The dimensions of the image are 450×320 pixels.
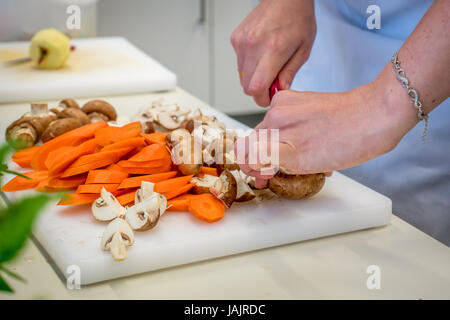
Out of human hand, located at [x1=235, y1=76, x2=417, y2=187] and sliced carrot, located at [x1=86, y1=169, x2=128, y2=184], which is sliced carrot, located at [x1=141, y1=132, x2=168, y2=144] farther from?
human hand, located at [x1=235, y1=76, x2=417, y2=187]

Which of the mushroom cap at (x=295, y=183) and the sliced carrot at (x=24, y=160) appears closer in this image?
the mushroom cap at (x=295, y=183)

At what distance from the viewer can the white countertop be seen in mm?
880

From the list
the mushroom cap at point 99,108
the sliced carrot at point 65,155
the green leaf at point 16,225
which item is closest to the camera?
the green leaf at point 16,225

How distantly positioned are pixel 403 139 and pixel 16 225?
1.17 meters

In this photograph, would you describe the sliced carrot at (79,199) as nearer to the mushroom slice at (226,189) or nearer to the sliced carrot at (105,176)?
the sliced carrot at (105,176)

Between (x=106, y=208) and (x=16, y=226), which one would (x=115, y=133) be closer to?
(x=106, y=208)

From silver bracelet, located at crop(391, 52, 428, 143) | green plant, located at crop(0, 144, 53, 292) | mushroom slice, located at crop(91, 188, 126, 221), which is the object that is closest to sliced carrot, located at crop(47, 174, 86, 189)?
mushroom slice, located at crop(91, 188, 126, 221)

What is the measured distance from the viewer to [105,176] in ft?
3.62

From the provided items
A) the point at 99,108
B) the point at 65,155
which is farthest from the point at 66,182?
the point at 99,108

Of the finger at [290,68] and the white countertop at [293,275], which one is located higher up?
the finger at [290,68]

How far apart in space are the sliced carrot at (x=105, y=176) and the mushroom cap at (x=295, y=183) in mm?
280

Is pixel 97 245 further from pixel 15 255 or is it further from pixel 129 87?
pixel 129 87

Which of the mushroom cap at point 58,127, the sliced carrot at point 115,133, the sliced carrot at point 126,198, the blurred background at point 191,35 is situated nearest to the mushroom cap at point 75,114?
the mushroom cap at point 58,127

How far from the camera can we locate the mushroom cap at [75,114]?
1378 mm
